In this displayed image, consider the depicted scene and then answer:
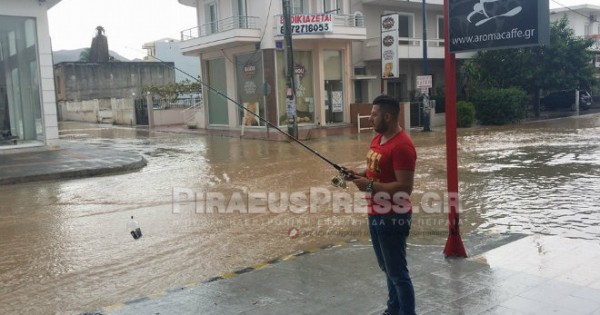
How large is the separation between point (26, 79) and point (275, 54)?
35.8 feet

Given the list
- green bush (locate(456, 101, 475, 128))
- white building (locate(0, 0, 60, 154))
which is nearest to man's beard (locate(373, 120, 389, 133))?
white building (locate(0, 0, 60, 154))

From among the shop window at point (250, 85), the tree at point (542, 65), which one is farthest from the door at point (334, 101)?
the tree at point (542, 65)

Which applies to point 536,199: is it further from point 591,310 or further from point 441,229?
point 591,310

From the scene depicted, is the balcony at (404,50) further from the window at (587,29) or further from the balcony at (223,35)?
the window at (587,29)

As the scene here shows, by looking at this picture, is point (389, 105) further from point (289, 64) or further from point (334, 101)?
point (334, 101)

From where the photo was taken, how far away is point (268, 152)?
17.3m

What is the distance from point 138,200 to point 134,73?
4495 centimetres

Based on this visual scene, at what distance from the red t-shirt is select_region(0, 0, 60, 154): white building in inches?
664

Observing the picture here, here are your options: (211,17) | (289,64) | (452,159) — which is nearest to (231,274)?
(452,159)

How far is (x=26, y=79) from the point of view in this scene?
19156 mm

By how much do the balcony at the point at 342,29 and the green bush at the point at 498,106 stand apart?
22.4ft

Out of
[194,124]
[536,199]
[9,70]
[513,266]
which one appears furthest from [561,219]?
[194,124]

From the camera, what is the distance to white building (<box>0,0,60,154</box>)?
1811 centimetres

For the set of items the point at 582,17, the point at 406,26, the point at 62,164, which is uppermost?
the point at 582,17
